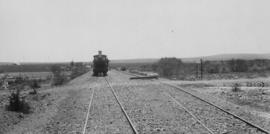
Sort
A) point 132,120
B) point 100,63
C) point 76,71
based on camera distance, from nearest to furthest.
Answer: point 132,120, point 100,63, point 76,71

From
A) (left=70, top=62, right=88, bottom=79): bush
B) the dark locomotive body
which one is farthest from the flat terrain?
(left=70, top=62, right=88, bottom=79): bush

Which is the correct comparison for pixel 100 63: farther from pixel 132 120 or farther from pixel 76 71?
pixel 132 120

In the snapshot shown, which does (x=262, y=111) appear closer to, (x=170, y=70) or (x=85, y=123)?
(x=85, y=123)

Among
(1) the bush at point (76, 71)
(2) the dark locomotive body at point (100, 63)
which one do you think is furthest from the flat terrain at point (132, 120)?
(1) the bush at point (76, 71)

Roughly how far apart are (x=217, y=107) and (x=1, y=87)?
21.8 m

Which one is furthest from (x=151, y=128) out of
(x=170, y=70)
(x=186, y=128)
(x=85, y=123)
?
(x=170, y=70)

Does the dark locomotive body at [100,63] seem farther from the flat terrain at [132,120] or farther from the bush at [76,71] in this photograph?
the flat terrain at [132,120]

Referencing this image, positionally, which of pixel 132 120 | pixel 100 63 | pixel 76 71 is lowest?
pixel 76 71

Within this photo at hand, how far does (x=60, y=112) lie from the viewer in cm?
1234

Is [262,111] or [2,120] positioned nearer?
[2,120]

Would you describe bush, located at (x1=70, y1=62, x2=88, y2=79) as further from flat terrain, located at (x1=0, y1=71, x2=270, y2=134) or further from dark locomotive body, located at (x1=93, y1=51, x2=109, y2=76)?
flat terrain, located at (x1=0, y1=71, x2=270, y2=134)

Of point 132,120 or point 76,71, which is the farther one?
point 76,71

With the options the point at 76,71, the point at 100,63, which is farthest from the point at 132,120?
the point at 76,71

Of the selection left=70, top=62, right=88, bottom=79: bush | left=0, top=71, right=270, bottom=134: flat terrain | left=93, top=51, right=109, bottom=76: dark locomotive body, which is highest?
left=93, top=51, right=109, bottom=76: dark locomotive body
